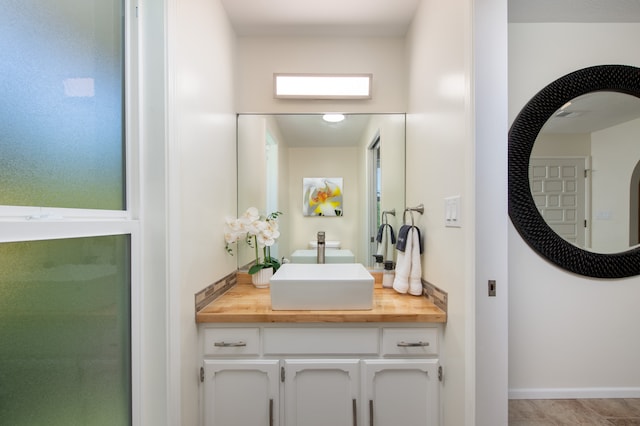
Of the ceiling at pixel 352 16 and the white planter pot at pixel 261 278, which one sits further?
the white planter pot at pixel 261 278

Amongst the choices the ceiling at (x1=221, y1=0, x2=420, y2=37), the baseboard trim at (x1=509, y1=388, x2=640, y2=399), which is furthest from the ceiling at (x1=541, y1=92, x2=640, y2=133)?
the baseboard trim at (x1=509, y1=388, x2=640, y2=399)

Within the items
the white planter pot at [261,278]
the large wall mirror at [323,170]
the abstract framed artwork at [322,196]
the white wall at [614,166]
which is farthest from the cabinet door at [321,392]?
the white wall at [614,166]

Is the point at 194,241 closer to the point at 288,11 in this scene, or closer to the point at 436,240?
the point at 436,240

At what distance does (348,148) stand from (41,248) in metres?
1.62

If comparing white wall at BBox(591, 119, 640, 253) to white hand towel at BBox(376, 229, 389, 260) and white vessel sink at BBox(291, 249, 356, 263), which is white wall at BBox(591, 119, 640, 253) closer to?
white hand towel at BBox(376, 229, 389, 260)

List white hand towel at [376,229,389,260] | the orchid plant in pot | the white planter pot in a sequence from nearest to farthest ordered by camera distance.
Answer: the orchid plant in pot, the white planter pot, white hand towel at [376,229,389,260]

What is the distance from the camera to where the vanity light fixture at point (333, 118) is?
1941 millimetres

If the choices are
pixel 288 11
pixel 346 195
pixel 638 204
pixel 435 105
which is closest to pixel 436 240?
pixel 435 105

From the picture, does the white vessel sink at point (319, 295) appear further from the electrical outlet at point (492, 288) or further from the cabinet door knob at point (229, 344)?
the electrical outlet at point (492, 288)

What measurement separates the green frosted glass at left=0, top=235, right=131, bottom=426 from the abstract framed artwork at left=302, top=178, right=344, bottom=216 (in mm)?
1180

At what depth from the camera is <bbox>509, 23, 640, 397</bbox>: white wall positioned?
1425 mm

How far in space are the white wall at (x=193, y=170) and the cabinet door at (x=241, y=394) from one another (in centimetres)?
6

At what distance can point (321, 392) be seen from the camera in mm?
1358

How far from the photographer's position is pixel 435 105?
1409mm
